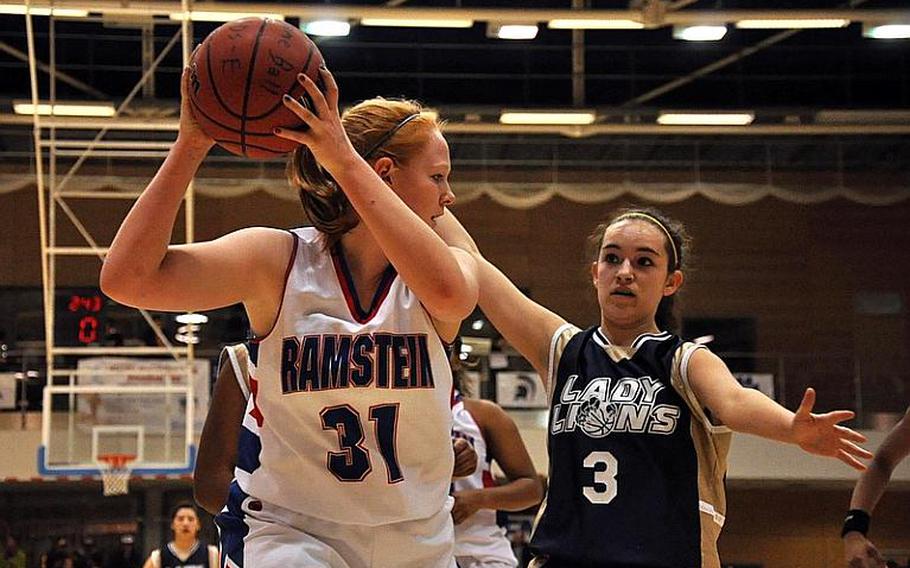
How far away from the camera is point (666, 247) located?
3600 mm

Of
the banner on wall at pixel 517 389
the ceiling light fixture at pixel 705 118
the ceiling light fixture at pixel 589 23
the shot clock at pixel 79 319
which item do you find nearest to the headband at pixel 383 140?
the ceiling light fixture at pixel 589 23

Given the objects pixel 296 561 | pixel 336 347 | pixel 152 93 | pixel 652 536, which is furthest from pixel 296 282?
pixel 152 93

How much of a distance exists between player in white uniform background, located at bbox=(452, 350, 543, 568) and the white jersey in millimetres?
2530

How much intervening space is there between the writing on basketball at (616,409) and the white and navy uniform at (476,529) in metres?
1.88

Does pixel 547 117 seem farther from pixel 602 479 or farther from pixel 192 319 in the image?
pixel 602 479

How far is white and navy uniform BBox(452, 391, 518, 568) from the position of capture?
17.4ft

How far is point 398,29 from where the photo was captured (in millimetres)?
17031

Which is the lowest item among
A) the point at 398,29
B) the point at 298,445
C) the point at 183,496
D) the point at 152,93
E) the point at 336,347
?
the point at 183,496

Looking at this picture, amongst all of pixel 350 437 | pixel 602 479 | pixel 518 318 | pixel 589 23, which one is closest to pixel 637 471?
pixel 602 479

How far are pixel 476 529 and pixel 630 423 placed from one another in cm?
222

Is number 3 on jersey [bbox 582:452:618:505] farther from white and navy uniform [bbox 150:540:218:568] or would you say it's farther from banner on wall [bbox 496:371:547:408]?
banner on wall [bbox 496:371:547:408]

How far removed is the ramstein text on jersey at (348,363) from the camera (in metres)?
2.60

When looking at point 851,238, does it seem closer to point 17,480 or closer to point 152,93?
point 152,93

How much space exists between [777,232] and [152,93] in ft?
32.7
